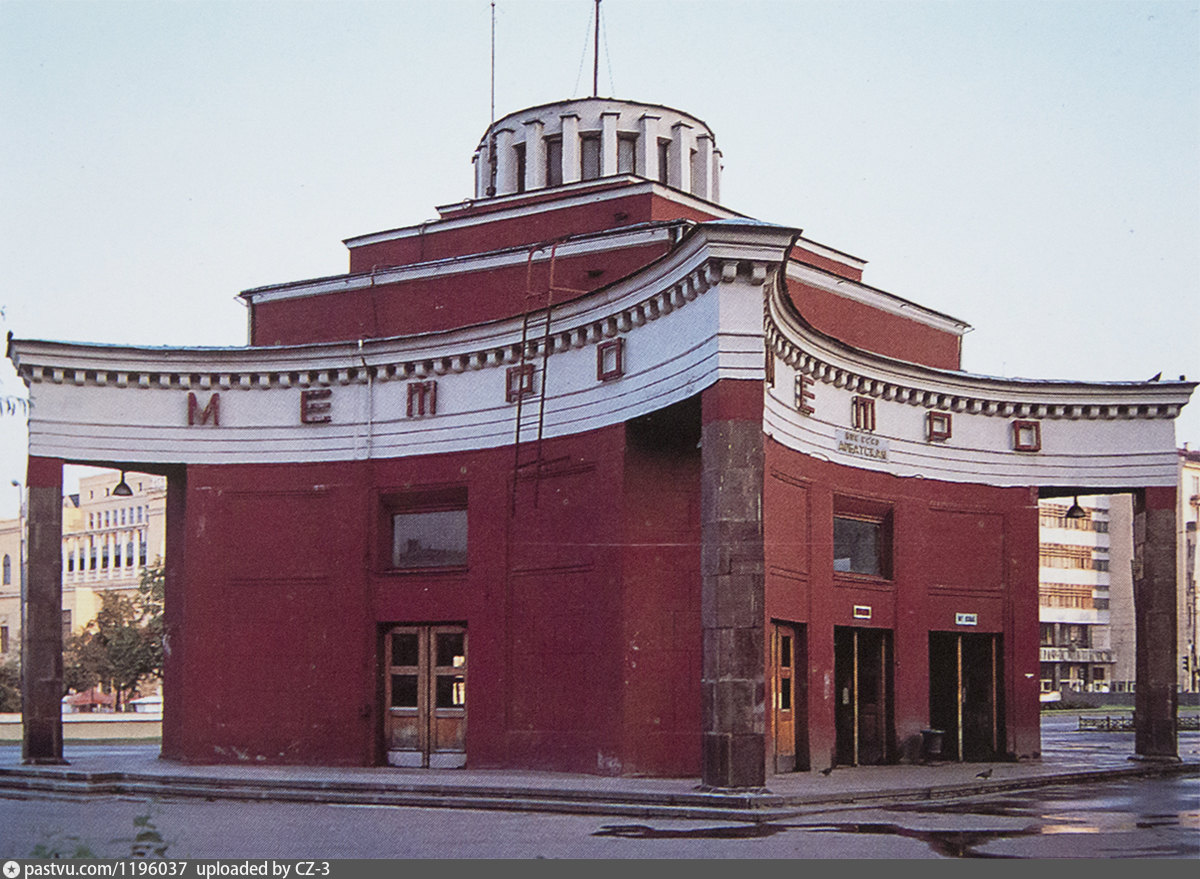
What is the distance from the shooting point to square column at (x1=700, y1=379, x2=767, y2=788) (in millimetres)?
19656

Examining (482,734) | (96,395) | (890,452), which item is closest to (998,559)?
(890,452)

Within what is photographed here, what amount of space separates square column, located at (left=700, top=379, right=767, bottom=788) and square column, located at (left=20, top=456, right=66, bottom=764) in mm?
11899

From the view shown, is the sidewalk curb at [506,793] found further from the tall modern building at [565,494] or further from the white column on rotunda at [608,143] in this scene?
the white column on rotunda at [608,143]

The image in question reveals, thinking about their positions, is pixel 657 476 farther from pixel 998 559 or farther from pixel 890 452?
pixel 998 559

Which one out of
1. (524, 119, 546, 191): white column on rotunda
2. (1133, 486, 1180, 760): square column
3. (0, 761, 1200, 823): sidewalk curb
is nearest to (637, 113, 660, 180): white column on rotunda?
(524, 119, 546, 191): white column on rotunda

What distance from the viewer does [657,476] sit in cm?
2445

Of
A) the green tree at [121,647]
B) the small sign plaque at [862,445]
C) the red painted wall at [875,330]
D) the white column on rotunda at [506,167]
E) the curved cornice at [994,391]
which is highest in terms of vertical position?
the white column on rotunda at [506,167]

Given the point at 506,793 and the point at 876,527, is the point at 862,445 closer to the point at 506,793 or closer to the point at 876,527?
the point at 876,527

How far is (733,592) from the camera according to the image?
2000 cm

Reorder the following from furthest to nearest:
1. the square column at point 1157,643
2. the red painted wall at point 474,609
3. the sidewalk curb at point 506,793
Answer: the square column at point 1157,643
the red painted wall at point 474,609
the sidewalk curb at point 506,793

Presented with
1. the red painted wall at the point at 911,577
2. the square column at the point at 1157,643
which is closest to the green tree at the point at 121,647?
the red painted wall at the point at 911,577

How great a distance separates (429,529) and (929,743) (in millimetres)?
10057

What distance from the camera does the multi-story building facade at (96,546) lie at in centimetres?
10912

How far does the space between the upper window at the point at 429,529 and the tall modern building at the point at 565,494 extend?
0.19 feet
